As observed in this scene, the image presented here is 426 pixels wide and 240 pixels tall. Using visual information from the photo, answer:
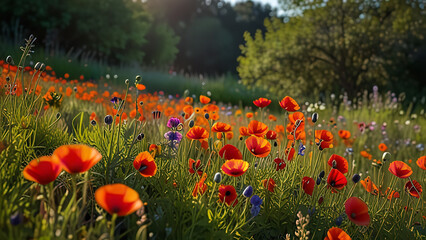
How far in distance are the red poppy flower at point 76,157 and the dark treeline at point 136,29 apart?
2859 millimetres

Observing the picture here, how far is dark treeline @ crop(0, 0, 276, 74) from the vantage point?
16078 mm

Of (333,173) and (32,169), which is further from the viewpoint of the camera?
(333,173)

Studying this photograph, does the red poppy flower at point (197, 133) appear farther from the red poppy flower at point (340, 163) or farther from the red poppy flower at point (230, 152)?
the red poppy flower at point (340, 163)

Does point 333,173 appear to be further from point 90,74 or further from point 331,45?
point 331,45

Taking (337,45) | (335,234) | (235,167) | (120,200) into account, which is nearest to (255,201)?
(235,167)

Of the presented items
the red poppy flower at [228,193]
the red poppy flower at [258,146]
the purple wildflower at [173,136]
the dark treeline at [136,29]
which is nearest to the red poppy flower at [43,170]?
the red poppy flower at [228,193]

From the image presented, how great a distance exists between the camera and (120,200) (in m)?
0.88

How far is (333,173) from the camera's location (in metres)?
1.80

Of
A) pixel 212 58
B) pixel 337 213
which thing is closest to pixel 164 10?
pixel 212 58

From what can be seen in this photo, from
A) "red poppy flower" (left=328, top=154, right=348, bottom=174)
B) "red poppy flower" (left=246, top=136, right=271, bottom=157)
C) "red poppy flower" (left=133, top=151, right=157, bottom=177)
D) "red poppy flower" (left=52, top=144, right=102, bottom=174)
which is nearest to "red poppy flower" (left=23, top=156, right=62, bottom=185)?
"red poppy flower" (left=52, top=144, right=102, bottom=174)

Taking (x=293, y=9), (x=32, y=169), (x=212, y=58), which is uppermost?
(x=293, y=9)

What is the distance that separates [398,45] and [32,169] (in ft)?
42.9

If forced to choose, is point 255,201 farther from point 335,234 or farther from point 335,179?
point 335,179

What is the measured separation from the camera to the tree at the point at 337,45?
11.5 m
